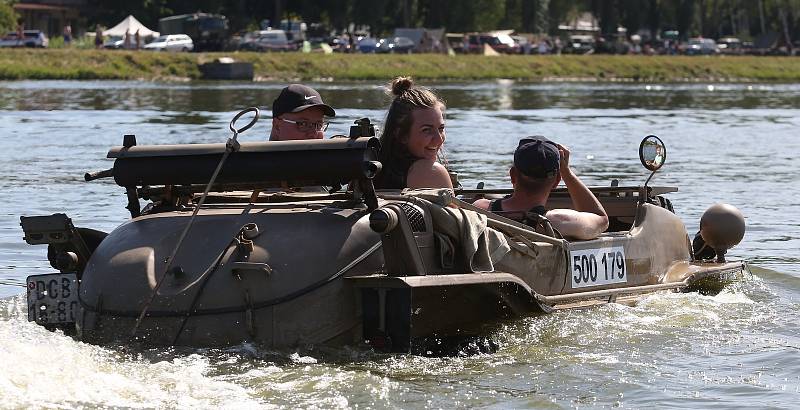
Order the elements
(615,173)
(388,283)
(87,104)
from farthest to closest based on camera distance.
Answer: (87,104), (615,173), (388,283)

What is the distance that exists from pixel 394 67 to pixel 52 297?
62.0m

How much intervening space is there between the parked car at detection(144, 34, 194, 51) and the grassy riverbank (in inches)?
272

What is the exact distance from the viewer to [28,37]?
Answer: 7569cm

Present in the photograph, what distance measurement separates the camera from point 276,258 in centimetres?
832

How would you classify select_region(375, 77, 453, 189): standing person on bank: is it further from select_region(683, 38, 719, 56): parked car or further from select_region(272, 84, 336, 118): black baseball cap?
select_region(683, 38, 719, 56): parked car

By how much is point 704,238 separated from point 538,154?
10.5 ft

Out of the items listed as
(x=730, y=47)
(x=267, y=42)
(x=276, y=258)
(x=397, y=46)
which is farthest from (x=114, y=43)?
(x=276, y=258)

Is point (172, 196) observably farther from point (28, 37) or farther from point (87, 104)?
point (28, 37)

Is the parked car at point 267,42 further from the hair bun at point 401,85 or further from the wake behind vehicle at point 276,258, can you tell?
the wake behind vehicle at point 276,258

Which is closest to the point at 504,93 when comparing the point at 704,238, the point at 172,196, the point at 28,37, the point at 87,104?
the point at 87,104

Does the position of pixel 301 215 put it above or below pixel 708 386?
above

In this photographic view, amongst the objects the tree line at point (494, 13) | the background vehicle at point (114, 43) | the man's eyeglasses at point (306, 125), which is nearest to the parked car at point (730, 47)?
the tree line at point (494, 13)

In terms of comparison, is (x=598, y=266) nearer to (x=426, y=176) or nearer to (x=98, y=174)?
(x=426, y=176)

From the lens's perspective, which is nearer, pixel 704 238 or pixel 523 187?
pixel 523 187
